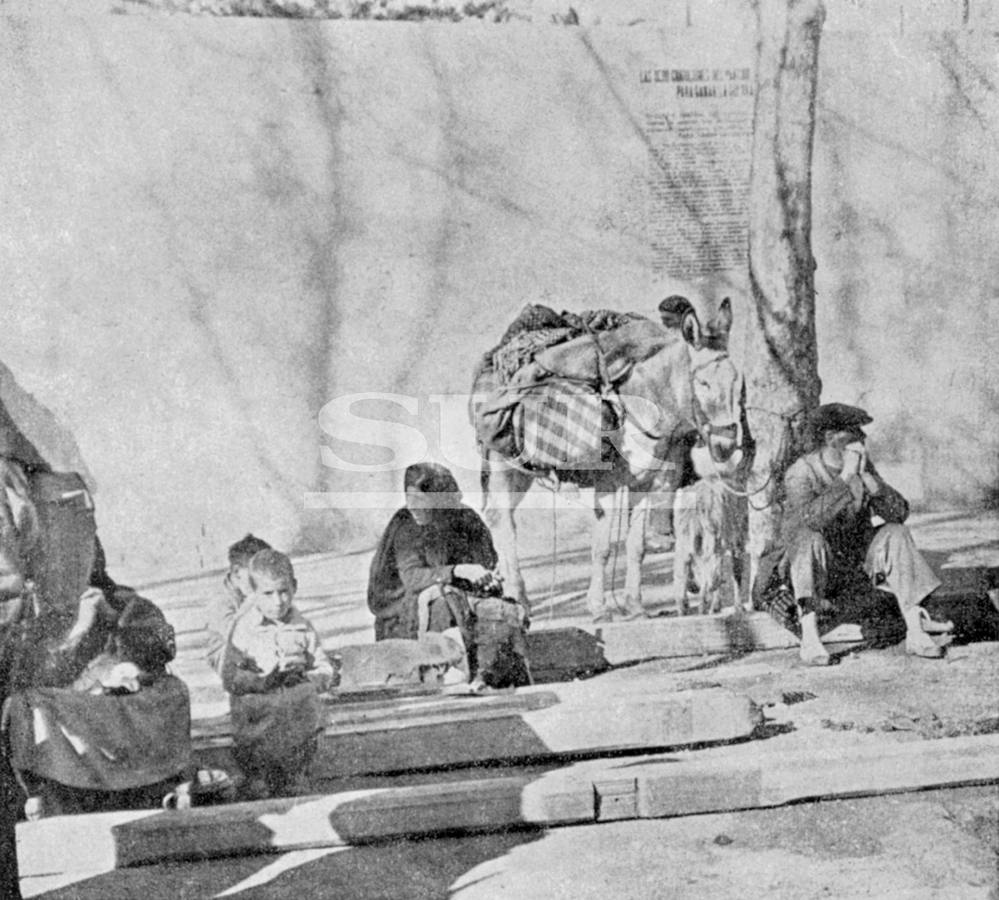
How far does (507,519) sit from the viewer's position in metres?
4.64

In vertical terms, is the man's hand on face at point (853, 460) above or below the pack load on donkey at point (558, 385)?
below

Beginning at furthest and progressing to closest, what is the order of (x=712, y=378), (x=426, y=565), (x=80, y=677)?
1. (x=712, y=378)
2. (x=426, y=565)
3. (x=80, y=677)

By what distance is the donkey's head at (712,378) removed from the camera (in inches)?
185

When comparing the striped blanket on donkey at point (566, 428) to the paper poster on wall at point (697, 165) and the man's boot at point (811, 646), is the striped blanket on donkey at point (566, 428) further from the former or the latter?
the man's boot at point (811, 646)

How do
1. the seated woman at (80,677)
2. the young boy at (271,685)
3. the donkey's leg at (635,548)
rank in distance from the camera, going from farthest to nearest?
1. the donkey's leg at (635,548)
2. the young boy at (271,685)
3. the seated woman at (80,677)

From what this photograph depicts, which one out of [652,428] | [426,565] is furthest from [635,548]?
[426,565]

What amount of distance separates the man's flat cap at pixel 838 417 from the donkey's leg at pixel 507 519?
3.34ft

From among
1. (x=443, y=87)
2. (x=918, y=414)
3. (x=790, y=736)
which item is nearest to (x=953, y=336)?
(x=918, y=414)

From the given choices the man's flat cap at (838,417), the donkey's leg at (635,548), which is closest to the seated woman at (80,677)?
the donkey's leg at (635,548)

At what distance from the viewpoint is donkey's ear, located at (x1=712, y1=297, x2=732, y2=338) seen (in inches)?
186

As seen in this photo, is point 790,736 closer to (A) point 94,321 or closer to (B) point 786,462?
(B) point 786,462

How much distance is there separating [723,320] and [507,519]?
0.96 m

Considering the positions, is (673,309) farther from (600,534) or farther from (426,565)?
(426,565)

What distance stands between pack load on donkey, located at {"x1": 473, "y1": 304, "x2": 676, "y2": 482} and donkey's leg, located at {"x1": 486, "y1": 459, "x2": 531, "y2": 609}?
0.20 feet
